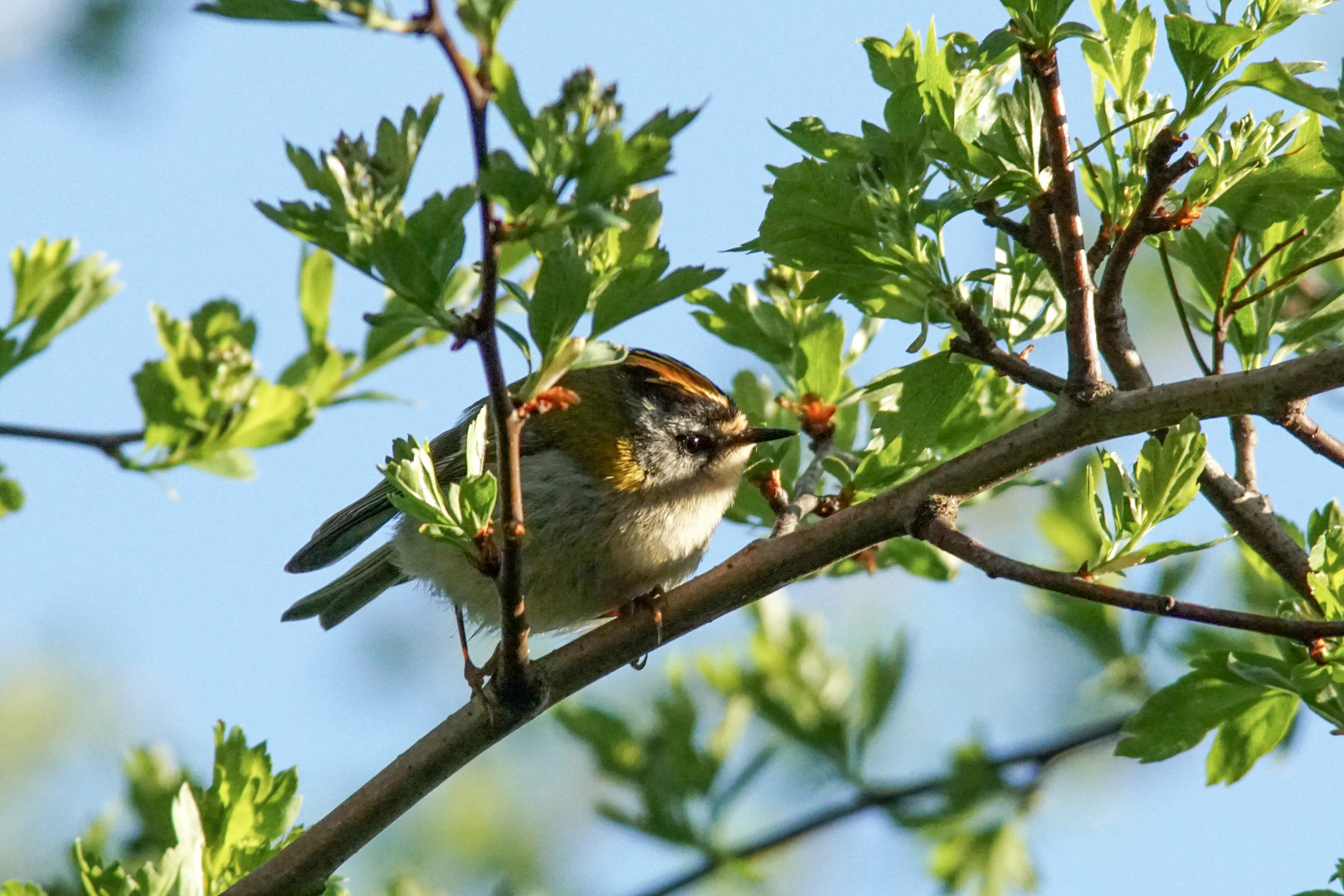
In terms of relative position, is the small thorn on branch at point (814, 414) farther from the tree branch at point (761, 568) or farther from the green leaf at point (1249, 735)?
the green leaf at point (1249, 735)

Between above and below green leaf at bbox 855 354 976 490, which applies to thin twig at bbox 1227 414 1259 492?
below

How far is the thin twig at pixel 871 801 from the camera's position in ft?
10.3

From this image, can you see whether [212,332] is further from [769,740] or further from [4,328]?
[769,740]

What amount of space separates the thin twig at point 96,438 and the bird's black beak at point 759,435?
1.31 meters

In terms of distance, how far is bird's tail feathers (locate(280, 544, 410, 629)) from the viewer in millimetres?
4227

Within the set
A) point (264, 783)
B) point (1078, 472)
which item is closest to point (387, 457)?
point (264, 783)

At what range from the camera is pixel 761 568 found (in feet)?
7.36

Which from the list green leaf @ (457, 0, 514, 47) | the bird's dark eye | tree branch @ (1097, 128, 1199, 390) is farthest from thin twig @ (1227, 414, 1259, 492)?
the bird's dark eye

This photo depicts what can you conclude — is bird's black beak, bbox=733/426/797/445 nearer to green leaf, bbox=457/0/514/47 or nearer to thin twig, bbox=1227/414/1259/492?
thin twig, bbox=1227/414/1259/492

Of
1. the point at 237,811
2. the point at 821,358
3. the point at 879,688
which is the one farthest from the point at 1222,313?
the point at 237,811

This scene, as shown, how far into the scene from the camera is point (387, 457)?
196cm

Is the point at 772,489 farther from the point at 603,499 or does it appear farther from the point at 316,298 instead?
the point at 316,298

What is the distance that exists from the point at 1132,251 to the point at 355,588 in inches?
115

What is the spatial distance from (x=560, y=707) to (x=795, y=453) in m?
0.89
